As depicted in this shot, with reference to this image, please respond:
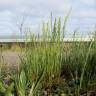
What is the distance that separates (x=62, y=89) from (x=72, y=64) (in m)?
0.65

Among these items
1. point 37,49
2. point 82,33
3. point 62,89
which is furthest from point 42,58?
point 82,33

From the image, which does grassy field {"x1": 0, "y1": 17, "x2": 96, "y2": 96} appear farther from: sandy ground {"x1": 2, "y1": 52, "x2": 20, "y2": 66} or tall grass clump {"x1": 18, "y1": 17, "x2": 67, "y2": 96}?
sandy ground {"x1": 2, "y1": 52, "x2": 20, "y2": 66}

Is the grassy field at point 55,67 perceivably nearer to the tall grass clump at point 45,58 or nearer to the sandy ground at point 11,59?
the tall grass clump at point 45,58

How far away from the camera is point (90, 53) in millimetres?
5520

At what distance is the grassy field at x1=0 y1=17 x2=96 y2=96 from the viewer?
5.14 m

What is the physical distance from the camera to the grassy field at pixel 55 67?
5.14 m

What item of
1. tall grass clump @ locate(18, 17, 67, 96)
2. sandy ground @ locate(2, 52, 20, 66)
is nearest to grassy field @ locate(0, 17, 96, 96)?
tall grass clump @ locate(18, 17, 67, 96)

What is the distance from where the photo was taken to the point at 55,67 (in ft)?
17.9

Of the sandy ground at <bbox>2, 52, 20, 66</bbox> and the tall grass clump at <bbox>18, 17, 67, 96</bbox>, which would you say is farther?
the sandy ground at <bbox>2, 52, 20, 66</bbox>

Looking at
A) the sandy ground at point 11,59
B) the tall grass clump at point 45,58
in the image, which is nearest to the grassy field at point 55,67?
the tall grass clump at point 45,58

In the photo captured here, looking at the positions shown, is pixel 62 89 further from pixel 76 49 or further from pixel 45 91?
pixel 76 49

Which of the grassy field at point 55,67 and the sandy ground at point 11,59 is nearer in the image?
the grassy field at point 55,67

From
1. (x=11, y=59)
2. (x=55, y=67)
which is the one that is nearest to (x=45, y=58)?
(x=55, y=67)

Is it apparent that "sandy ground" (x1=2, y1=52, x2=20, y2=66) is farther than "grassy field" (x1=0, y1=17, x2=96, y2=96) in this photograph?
Yes
